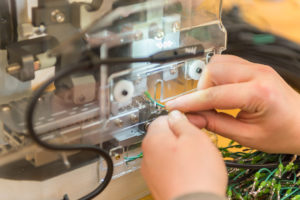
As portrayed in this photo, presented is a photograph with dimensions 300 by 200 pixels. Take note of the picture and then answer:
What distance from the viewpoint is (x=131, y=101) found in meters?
0.69

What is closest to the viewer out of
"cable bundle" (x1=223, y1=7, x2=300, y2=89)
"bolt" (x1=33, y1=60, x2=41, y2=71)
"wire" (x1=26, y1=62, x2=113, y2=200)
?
"wire" (x1=26, y1=62, x2=113, y2=200)

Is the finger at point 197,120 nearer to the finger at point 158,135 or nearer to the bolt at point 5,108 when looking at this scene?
the finger at point 158,135

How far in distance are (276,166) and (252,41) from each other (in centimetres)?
42

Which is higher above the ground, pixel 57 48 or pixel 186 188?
pixel 57 48

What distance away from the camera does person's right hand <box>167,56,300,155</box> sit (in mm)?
683

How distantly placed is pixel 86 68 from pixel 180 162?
7.0 inches

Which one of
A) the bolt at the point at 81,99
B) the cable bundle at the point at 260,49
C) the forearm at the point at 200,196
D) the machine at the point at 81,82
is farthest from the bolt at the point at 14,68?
the cable bundle at the point at 260,49

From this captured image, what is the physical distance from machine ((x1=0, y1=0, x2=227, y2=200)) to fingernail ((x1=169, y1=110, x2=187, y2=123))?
7cm

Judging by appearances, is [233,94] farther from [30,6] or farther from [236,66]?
[30,6]

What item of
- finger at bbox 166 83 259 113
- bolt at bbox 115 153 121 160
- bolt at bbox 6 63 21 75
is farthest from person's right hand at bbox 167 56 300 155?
bolt at bbox 6 63 21 75

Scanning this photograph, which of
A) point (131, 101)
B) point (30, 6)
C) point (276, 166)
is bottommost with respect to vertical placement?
point (276, 166)

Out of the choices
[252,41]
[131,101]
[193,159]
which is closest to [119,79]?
[131,101]

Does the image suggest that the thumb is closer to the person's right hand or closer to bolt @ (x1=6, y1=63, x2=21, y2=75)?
the person's right hand

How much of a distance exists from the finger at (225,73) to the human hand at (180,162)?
0.11m
